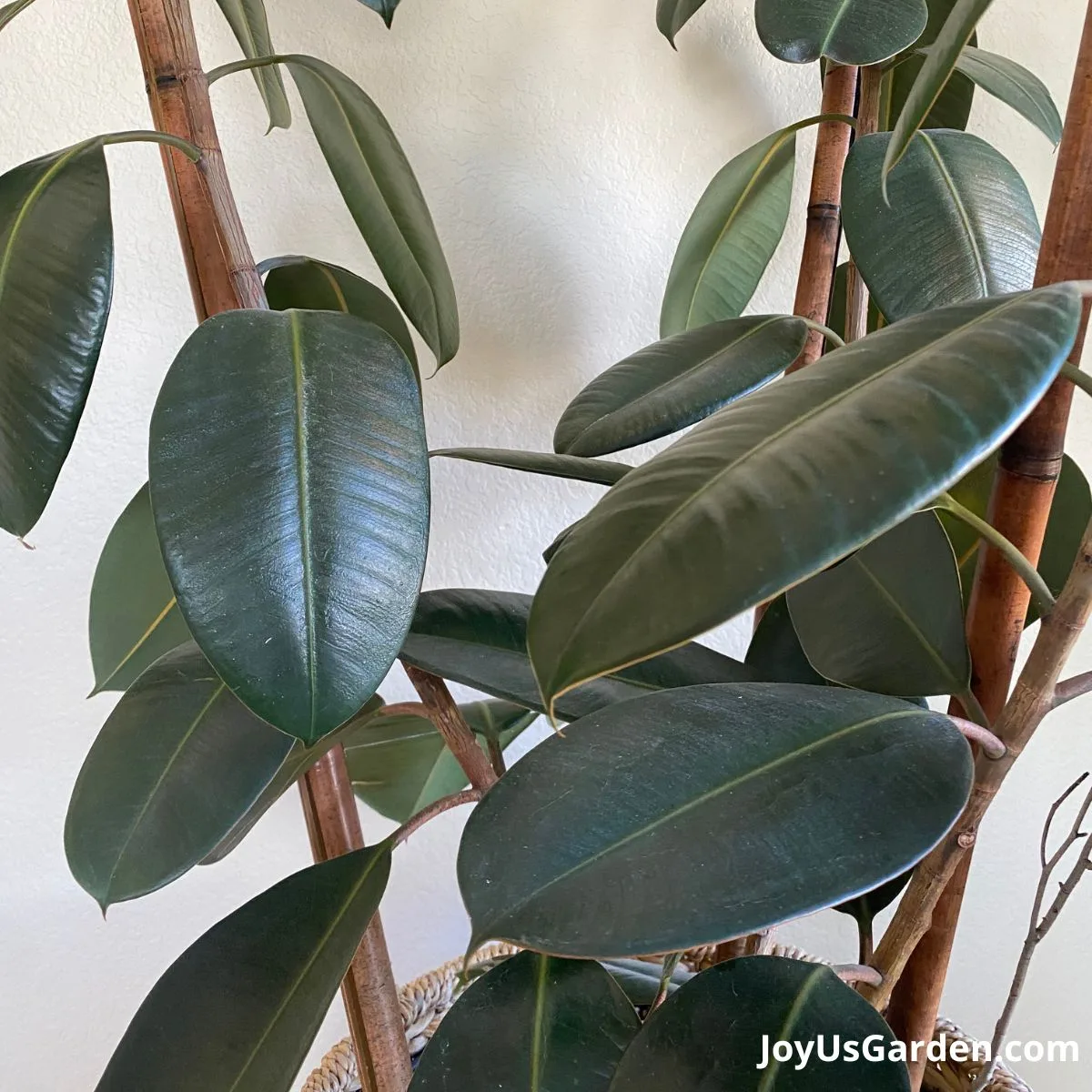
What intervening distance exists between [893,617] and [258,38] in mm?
573

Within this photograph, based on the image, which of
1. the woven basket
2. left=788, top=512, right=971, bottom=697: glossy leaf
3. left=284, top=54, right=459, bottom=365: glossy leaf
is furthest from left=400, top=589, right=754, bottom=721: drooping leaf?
the woven basket

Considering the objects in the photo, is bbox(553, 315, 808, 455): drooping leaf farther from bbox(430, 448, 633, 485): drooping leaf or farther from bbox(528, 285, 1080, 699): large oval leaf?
bbox(528, 285, 1080, 699): large oval leaf

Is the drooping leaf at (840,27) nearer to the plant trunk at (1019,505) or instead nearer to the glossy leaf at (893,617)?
the plant trunk at (1019,505)

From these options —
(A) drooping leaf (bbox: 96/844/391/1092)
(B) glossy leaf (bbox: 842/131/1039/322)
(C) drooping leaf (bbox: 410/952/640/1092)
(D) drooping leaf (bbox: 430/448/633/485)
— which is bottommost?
(C) drooping leaf (bbox: 410/952/640/1092)

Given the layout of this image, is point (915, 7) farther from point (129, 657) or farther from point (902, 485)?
point (129, 657)

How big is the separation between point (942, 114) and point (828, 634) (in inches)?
19.6

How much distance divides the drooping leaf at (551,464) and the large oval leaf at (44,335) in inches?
6.9

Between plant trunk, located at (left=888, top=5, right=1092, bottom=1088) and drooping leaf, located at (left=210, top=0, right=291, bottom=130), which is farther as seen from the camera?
drooping leaf, located at (left=210, top=0, right=291, bottom=130)

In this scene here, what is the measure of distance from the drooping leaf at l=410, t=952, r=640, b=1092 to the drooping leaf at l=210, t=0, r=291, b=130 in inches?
23.4

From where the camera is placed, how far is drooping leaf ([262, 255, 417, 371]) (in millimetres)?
→ 675

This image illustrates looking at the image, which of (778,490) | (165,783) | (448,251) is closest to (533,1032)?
(165,783)

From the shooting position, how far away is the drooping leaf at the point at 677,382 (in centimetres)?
48

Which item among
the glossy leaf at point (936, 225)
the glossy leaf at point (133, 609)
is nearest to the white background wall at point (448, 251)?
the glossy leaf at point (133, 609)

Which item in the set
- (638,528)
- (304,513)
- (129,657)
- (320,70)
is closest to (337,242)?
(320,70)
